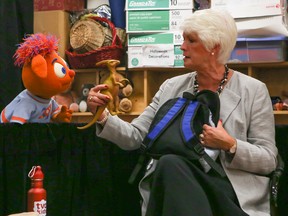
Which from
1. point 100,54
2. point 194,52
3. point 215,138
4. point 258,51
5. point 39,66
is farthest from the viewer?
point 100,54

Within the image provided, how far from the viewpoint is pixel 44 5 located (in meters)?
4.00

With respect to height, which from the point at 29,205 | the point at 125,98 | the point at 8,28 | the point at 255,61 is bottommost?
the point at 29,205

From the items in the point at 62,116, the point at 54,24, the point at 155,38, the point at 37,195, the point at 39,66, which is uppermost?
the point at 54,24

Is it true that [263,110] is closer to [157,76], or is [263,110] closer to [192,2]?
[192,2]

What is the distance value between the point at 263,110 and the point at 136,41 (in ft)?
5.90

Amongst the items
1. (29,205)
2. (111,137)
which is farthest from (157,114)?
(29,205)

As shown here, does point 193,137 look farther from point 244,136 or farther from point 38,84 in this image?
point 38,84

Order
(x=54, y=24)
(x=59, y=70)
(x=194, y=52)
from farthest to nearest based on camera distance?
(x=54, y=24)
(x=59, y=70)
(x=194, y=52)

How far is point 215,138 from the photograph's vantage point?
1.84 metres

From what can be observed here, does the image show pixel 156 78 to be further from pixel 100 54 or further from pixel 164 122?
pixel 164 122

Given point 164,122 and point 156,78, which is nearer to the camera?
point 164,122

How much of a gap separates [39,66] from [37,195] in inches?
26.0

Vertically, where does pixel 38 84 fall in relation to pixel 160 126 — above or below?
above

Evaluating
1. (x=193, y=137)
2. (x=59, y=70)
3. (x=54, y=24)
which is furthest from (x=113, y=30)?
(x=193, y=137)
